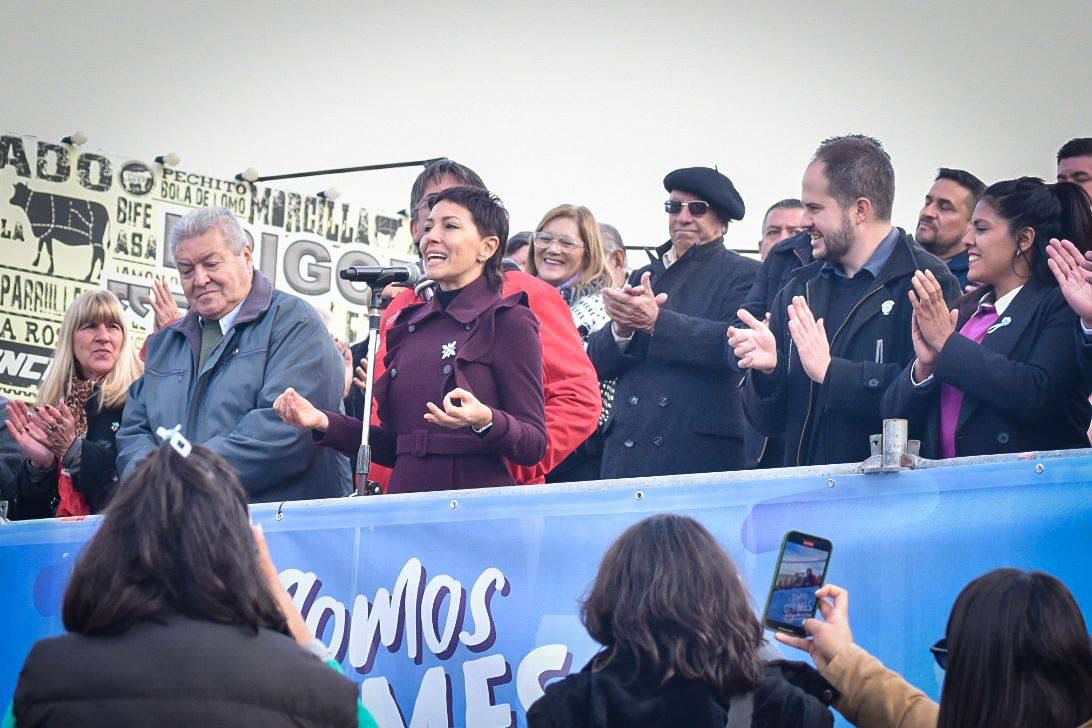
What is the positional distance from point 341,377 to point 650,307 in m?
1.17

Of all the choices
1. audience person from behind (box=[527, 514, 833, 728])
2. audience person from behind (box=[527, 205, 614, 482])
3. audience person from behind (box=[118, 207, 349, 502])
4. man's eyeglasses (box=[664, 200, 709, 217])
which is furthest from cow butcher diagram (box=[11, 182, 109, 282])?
audience person from behind (box=[527, 514, 833, 728])

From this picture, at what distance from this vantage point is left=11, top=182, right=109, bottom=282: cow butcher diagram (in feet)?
34.6

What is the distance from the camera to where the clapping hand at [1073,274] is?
4.41 m

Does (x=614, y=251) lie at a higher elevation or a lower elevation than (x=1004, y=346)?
higher

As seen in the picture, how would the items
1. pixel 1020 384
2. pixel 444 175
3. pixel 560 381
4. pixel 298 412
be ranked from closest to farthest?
pixel 1020 384 < pixel 298 412 < pixel 560 381 < pixel 444 175

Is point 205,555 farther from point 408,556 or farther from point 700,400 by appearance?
point 700,400

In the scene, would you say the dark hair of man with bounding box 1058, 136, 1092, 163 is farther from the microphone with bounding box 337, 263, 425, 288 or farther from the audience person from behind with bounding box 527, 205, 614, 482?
the microphone with bounding box 337, 263, 425, 288

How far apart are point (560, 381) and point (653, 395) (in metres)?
0.51

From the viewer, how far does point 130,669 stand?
2908 millimetres

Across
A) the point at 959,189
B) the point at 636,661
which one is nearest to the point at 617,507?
the point at 636,661

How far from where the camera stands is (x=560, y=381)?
5750 mm

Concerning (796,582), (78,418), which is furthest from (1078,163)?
(78,418)

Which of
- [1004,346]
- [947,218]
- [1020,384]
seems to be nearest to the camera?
[1020,384]

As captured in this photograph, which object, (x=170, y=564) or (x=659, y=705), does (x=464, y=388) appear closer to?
(x=659, y=705)
